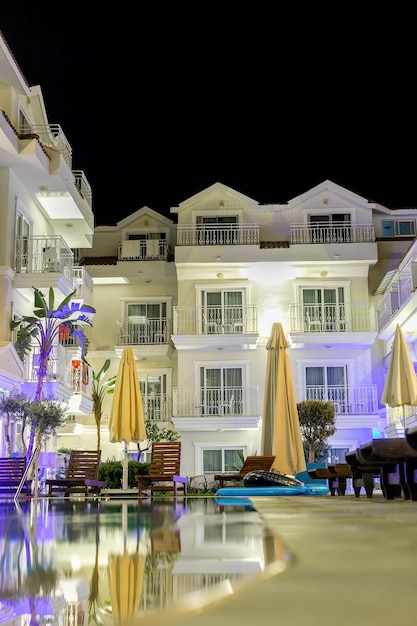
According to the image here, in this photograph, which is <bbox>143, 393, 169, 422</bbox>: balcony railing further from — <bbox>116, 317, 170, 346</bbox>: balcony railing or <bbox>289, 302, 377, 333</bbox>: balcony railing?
<bbox>289, 302, 377, 333</bbox>: balcony railing

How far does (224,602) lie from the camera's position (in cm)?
215

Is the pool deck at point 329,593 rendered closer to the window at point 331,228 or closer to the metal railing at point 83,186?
the metal railing at point 83,186

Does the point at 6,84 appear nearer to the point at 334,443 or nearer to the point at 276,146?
the point at 334,443

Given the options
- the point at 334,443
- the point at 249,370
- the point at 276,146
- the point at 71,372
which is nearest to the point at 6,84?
the point at 71,372

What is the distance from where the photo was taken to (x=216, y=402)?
3247 centimetres

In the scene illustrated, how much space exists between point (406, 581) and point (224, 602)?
2.10ft

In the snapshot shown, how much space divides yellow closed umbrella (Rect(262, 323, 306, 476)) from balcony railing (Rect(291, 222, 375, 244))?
1375 centimetres

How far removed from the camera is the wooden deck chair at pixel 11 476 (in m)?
17.7

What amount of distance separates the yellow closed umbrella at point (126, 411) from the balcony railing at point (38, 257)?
3.79 m

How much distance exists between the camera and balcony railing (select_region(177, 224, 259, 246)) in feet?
110

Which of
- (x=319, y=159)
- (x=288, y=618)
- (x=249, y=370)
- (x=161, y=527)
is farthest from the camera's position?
(x=319, y=159)

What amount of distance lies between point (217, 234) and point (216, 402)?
700 centimetres

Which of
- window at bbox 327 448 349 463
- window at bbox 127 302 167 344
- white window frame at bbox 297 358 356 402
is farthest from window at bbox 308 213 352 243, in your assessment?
window at bbox 327 448 349 463

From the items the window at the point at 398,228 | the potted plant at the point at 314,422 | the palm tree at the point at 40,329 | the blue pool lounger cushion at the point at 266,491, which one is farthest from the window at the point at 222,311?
the blue pool lounger cushion at the point at 266,491
